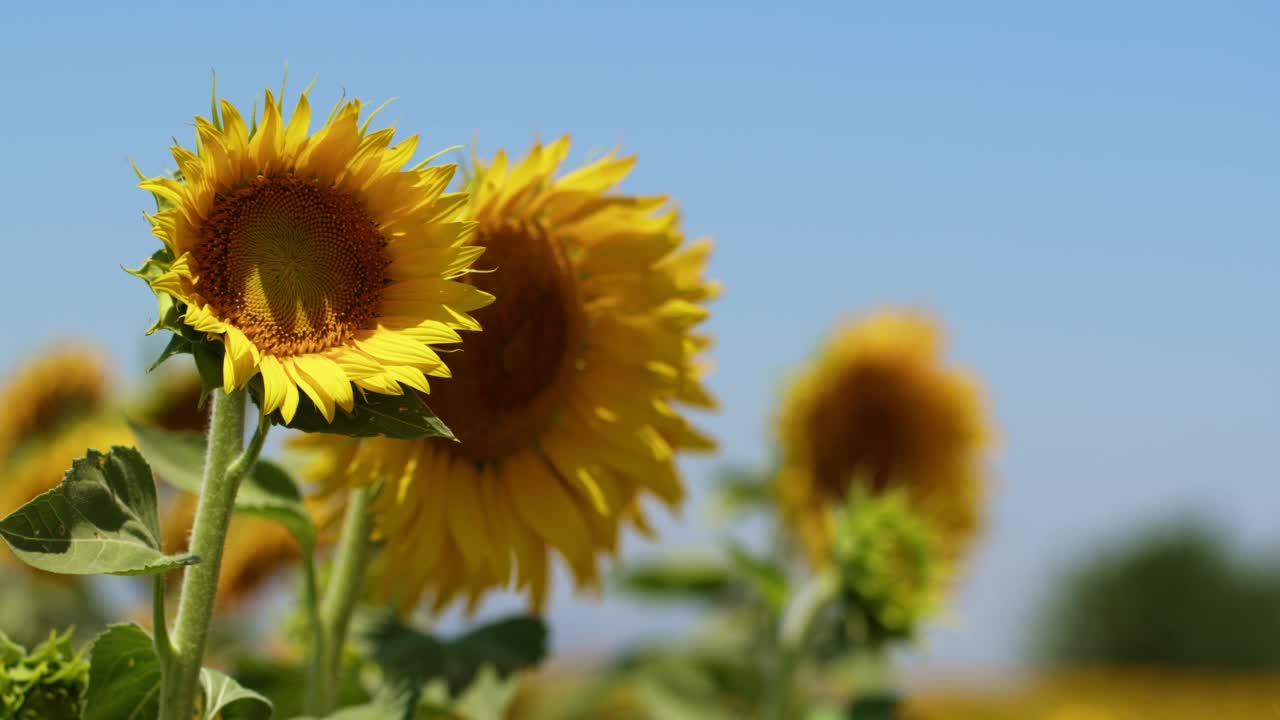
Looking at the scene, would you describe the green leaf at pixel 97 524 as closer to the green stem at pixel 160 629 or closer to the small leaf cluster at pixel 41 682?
the green stem at pixel 160 629

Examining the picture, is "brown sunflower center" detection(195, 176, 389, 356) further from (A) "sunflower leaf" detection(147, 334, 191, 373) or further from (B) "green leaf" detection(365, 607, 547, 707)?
(B) "green leaf" detection(365, 607, 547, 707)

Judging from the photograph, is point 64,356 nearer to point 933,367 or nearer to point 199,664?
point 933,367

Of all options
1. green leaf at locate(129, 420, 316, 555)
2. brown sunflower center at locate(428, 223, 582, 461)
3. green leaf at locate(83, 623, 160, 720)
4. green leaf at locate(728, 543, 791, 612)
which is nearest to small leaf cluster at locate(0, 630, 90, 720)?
green leaf at locate(83, 623, 160, 720)

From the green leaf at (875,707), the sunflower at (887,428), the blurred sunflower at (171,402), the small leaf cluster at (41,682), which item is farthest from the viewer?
the sunflower at (887,428)

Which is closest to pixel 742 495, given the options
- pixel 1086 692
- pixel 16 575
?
pixel 16 575

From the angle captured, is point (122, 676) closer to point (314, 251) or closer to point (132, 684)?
point (132, 684)

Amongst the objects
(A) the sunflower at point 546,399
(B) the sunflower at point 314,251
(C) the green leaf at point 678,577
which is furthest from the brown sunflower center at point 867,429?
(B) the sunflower at point 314,251

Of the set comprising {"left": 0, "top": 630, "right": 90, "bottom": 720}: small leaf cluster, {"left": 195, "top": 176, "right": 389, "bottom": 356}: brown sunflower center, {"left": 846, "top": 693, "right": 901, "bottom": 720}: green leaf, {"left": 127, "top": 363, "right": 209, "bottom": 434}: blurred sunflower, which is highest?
{"left": 127, "top": 363, "right": 209, "bottom": 434}: blurred sunflower
